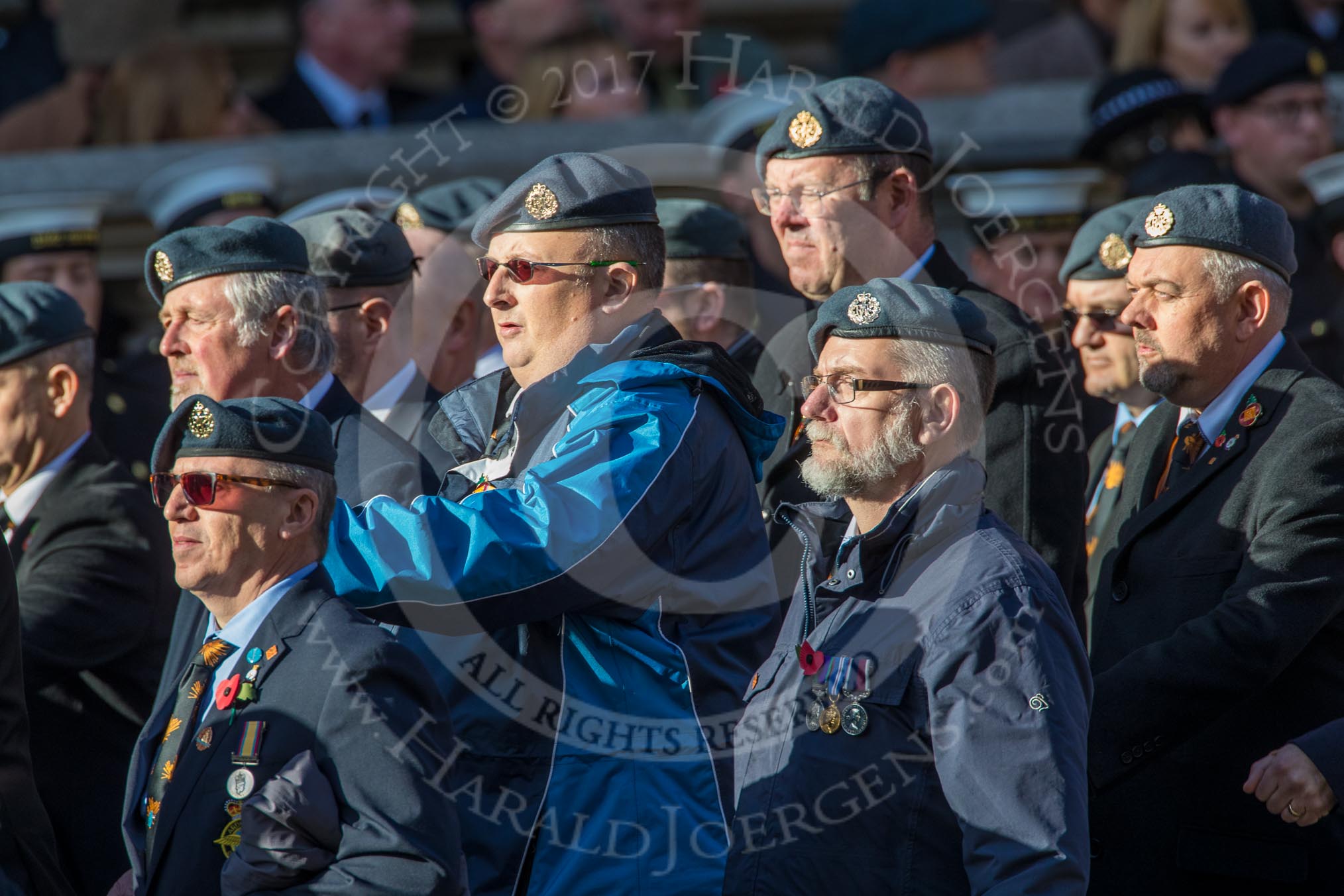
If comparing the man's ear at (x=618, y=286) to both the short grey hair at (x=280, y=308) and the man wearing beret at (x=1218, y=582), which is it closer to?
the short grey hair at (x=280, y=308)

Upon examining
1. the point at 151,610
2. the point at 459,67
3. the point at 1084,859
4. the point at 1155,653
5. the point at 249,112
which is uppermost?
the point at 1084,859

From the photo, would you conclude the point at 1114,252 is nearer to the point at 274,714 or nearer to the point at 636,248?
the point at 636,248

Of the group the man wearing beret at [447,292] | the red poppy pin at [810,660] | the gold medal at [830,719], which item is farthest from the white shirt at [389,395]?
the gold medal at [830,719]

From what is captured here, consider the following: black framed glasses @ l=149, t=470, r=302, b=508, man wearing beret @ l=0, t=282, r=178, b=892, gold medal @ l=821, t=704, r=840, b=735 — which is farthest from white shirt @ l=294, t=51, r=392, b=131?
gold medal @ l=821, t=704, r=840, b=735

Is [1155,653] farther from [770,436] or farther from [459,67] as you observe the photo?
[459,67]

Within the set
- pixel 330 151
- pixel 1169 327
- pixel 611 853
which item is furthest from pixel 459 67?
pixel 611 853

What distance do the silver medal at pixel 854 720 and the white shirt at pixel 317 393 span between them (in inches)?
65.2

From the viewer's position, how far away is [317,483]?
12.1 feet

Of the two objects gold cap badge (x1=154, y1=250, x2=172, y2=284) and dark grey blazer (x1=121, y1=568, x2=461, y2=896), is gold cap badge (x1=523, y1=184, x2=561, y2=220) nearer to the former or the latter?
dark grey blazer (x1=121, y1=568, x2=461, y2=896)

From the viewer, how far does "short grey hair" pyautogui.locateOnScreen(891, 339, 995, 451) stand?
3.84 meters

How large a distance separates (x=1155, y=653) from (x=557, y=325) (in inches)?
60.5

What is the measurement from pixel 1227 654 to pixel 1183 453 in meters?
0.65

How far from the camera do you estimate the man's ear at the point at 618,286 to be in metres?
3.94

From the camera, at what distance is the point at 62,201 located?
738 cm
